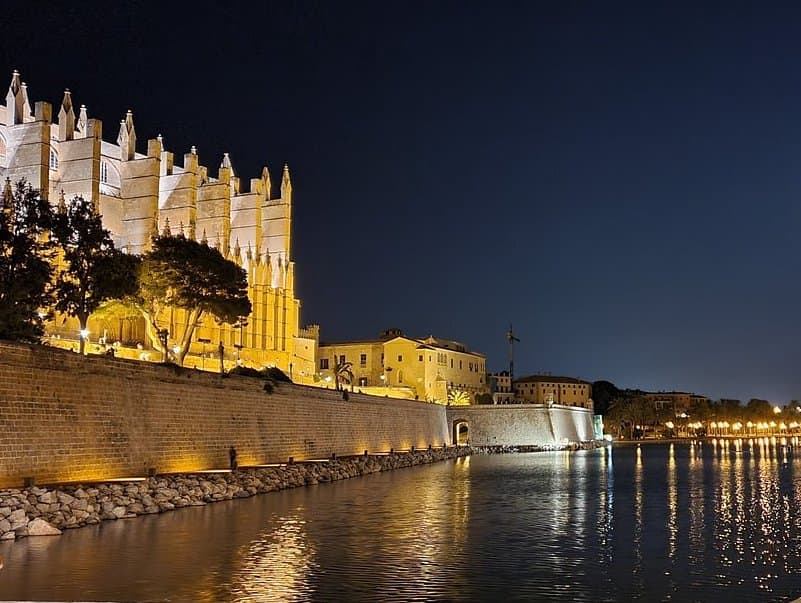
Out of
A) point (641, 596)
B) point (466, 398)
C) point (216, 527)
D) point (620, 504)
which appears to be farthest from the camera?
point (466, 398)

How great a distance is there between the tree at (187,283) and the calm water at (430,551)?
45.8 feet

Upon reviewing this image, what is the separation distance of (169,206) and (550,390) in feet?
253

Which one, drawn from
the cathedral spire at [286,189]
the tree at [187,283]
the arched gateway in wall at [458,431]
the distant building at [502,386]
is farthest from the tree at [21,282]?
the distant building at [502,386]

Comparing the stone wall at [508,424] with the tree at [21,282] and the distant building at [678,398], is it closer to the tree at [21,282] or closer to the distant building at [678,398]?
the tree at [21,282]

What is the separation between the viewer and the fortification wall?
20922 mm

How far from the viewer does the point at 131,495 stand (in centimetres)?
2281

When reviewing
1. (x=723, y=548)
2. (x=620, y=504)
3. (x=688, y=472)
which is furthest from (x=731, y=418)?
(x=723, y=548)

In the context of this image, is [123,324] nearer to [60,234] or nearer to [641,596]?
[60,234]

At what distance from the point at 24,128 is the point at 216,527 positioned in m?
33.1

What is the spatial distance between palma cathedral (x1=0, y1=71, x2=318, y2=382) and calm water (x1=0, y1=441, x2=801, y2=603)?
832 inches

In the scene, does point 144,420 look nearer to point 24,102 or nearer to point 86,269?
point 86,269

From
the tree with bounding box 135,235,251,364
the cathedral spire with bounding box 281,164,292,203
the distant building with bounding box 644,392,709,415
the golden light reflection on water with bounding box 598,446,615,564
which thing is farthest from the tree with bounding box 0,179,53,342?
the distant building with bounding box 644,392,709,415

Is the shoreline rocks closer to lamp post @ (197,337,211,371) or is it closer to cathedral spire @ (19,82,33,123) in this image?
lamp post @ (197,337,211,371)

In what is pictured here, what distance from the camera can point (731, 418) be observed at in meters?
150
